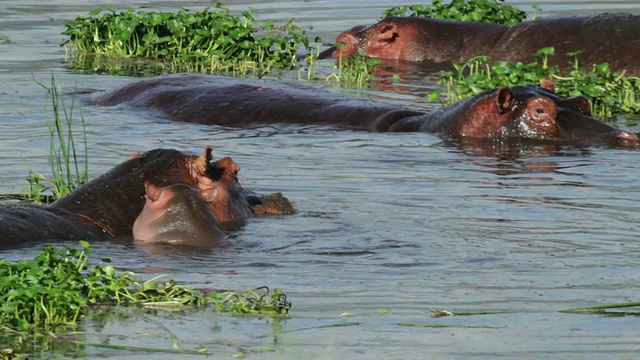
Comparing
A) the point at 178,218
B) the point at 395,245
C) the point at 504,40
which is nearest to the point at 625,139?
the point at 395,245

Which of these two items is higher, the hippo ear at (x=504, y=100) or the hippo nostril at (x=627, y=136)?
the hippo ear at (x=504, y=100)

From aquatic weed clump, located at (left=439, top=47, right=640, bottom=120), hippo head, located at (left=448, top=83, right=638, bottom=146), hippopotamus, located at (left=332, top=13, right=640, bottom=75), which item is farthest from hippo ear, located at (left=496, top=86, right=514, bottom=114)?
hippopotamus, located at (left=332, top=13, right=640, bottom=75)

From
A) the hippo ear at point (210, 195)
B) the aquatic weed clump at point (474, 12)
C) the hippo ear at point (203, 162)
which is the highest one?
the aquatic weed clump at point (474, 12)

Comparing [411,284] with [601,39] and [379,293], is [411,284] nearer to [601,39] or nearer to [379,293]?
[379,293]

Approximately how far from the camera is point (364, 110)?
37.5 ft

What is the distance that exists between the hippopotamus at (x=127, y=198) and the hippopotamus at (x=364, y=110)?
363 cm

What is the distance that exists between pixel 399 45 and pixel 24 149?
20.9 feet

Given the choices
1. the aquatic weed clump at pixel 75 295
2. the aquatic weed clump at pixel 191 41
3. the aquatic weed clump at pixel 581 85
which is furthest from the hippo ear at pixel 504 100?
the aquatic weed clump at pixel 75 295

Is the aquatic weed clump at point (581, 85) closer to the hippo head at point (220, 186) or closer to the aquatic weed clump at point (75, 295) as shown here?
the hippo head at point (220, 186)

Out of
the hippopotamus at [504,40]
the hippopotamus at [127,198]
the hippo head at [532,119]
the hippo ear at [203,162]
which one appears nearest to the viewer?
the hippopotamus at [127,198]

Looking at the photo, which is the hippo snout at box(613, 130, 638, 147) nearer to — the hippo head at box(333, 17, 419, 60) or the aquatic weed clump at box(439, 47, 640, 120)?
the aquatic weed clump at box(439, 47, 640, 120)

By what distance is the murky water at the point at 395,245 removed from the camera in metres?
5.26

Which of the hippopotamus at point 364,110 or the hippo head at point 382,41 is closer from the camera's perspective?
the hippopotamus at point 364,110

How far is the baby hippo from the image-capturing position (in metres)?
6.77
